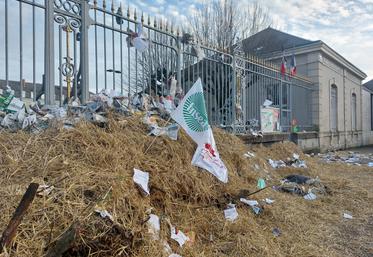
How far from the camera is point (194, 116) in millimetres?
3635

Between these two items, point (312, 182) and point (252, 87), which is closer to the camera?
point (312, 182)

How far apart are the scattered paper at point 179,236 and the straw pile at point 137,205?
0.18 ft

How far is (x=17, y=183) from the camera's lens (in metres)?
2.33

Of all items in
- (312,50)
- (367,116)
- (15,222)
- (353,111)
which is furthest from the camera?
(367,116)

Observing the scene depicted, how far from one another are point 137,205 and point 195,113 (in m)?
1.42

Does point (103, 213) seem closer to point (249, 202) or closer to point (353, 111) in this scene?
point (249, 202)

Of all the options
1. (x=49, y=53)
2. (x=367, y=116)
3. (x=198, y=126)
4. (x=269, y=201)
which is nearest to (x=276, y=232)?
(x=269, y=201)

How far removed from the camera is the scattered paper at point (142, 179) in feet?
9.23

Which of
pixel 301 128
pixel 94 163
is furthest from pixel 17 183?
pixel 301 128

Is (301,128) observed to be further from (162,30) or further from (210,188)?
(210,188)

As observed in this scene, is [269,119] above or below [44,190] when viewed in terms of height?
above

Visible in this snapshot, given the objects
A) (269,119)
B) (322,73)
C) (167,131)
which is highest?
(322,73)

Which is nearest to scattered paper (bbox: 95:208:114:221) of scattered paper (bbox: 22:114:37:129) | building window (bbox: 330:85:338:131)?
scattered paper (bbox: 22:114:37:129)

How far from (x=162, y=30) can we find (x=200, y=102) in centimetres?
244
